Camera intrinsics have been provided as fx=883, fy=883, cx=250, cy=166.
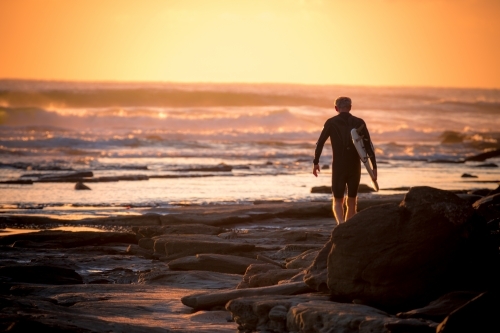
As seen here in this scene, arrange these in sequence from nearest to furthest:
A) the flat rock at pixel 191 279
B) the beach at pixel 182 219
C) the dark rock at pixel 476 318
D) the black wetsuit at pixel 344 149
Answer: the dark rock at pixel 476 318 → the beach at pixel 182 219 → the flat rock at pixel 191 279 → the black wetsuit at pixel 344 149

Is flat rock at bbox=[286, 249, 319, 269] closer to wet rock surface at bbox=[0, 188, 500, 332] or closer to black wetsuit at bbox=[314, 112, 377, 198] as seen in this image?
wet rock surface at bbox=[0, 188, 500, 332]

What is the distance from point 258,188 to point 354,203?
40.2 ft

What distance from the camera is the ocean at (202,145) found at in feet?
70.1

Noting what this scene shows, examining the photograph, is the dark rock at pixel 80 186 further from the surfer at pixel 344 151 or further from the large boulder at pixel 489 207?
the surfer at pixel 344 151

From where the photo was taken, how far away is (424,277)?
24.1 ft

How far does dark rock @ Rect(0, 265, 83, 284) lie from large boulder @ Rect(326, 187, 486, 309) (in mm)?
3776

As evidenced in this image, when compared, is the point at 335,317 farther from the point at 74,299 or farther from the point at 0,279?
the point at 0,279

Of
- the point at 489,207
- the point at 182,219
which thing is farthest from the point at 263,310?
the point at 182,219

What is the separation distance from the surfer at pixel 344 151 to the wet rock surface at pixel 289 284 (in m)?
1.16

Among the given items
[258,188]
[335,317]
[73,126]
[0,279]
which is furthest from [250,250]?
[73,126]

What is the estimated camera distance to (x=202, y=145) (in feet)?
146

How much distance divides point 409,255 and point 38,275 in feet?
15.3

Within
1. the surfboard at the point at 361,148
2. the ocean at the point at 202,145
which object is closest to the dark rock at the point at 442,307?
the surfboard at the point at 361,148

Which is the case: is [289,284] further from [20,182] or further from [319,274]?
[20,182]
